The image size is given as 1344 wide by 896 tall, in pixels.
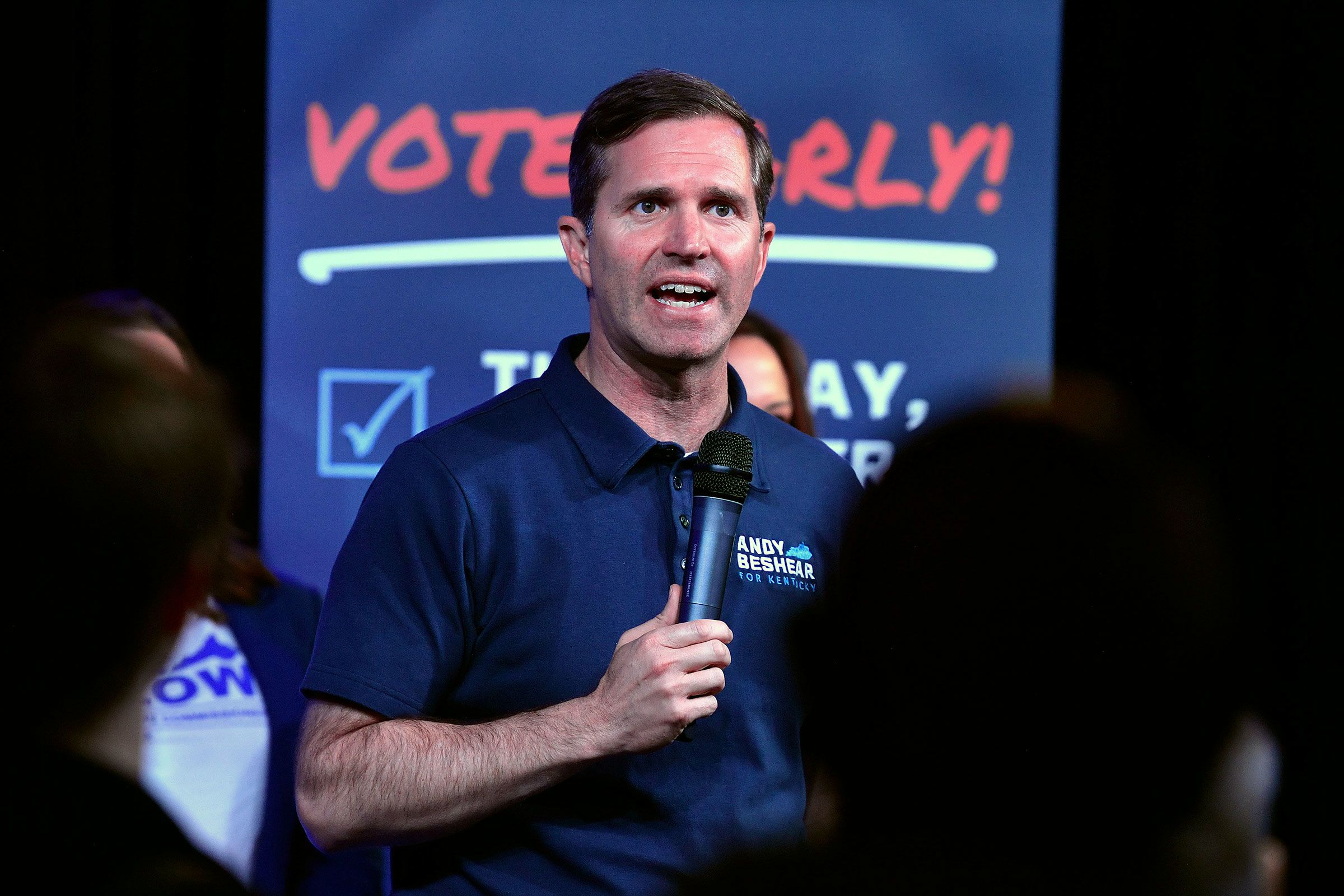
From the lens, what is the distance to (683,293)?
1787 mm

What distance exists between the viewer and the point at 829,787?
1737mm

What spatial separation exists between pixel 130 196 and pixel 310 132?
58 cm

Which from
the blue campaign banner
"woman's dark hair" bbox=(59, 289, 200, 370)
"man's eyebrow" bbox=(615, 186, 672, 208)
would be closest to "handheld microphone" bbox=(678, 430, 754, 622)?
"man's eyebrow" bbox=(615, 186, 672, 208)

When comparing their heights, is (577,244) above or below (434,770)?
above

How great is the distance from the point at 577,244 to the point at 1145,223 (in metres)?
2.09

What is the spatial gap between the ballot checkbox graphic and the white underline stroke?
0.91 feet

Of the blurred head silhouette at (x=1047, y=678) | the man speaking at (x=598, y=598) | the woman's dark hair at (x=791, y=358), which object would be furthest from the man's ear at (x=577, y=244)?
the blurred head silhouette at (x=1047, y=678)

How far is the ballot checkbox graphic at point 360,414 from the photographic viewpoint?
117 inches

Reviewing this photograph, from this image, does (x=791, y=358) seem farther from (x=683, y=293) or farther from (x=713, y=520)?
(x=713, y=520)

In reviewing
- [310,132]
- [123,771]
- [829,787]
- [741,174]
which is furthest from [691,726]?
[310,132]

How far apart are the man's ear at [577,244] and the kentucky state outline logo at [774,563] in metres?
0.48

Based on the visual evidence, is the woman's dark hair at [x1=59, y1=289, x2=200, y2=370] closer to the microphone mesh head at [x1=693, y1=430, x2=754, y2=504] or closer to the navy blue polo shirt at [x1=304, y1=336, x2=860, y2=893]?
the navy blue polo shirt at [x1=304, y1=336, x2=860, y2=893]

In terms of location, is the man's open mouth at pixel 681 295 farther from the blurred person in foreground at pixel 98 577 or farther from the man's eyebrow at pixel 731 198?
the blurred person in foreground at pixel 98 577

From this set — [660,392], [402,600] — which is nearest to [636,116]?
[660,392]
